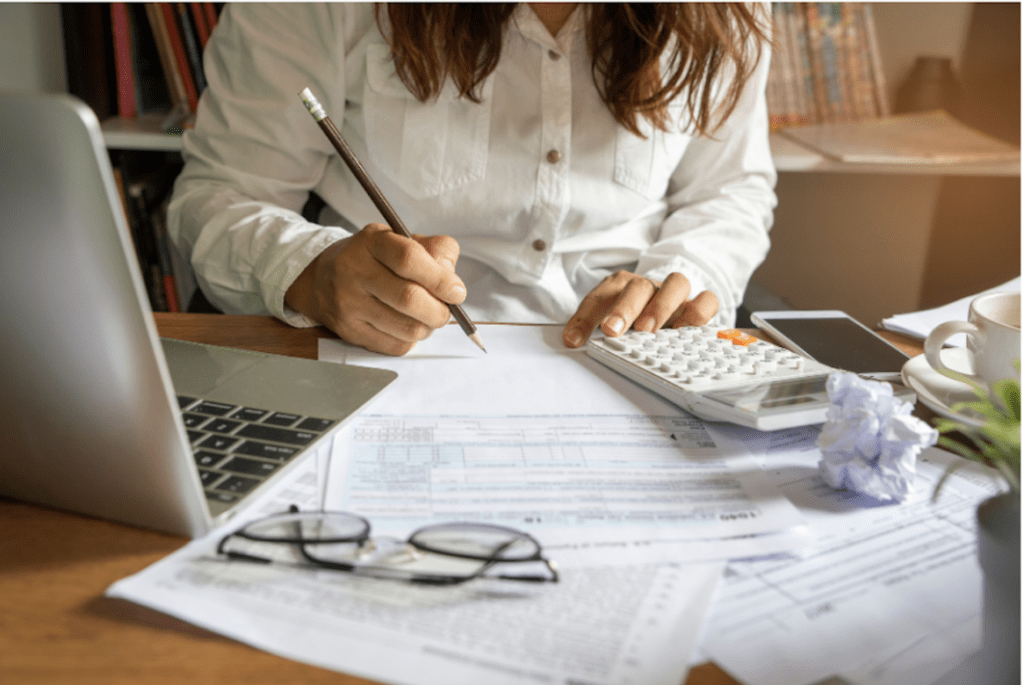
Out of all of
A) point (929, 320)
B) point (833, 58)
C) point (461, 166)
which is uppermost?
point (833, 58)

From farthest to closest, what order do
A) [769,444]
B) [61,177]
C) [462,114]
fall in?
[462,114] < [769,444] < [61,177]

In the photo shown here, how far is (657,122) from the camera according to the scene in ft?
3.27

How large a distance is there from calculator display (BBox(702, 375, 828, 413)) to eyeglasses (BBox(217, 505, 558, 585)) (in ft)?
0.75

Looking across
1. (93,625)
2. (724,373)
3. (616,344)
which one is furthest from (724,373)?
(93,625)

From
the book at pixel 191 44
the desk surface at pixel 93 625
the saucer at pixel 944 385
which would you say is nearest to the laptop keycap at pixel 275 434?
the desk surface at pixel 93 625

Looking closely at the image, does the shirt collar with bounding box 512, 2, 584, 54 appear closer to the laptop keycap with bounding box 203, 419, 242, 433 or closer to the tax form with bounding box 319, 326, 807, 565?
the tax form with bounding box 319, 326, 807, 565

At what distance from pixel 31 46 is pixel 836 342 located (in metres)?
1.34

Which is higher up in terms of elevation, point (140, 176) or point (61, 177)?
point (61, 177)

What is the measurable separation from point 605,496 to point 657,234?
27.1 inches

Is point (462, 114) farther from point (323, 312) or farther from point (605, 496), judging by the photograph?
point (605, 496)

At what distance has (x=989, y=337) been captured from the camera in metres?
0.60

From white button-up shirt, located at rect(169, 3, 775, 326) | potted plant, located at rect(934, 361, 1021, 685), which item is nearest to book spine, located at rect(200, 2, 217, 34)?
white button-up shirt, located at rect(169, 3, 775, 326)

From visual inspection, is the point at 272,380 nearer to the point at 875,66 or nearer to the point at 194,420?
the point at 194,420

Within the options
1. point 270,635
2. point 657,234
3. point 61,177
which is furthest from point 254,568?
point 657,234
